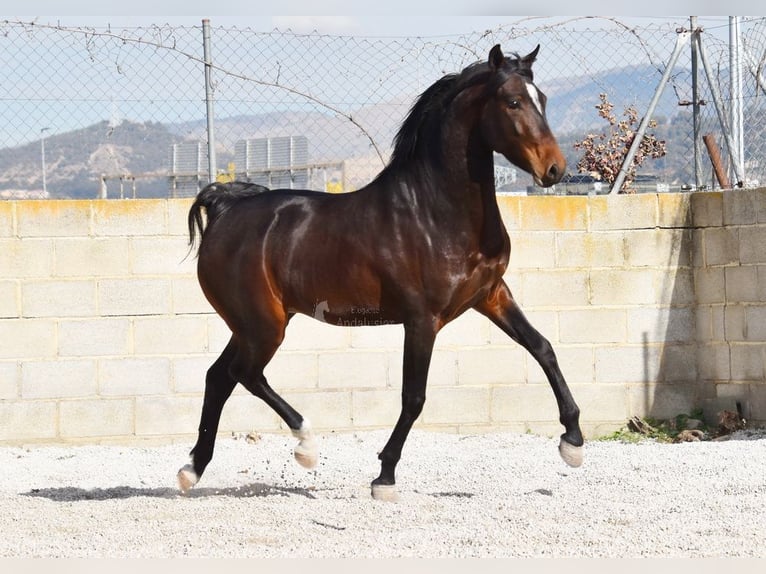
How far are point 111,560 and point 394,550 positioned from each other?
1.06 metres

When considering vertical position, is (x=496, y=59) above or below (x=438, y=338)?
above

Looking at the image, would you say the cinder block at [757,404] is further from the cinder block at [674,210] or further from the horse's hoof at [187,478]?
the horse's hoof at [187,478]

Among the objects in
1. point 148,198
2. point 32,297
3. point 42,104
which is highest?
point 42,104

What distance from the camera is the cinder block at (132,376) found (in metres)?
7.64

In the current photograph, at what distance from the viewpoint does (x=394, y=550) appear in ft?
14.4

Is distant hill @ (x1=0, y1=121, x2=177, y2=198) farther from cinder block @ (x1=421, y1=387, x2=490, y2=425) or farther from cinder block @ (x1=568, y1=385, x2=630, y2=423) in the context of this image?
cinder block @ (x1=568, y1=385, x2=630, y2=423)

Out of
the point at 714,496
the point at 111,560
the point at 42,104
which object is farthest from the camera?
the point at 42,104

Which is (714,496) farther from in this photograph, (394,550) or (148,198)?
(148,198)

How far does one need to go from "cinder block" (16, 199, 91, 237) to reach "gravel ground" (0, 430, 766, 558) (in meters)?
1.43

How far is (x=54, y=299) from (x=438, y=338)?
260 cm

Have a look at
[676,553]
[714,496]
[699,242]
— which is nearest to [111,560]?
[676,553]

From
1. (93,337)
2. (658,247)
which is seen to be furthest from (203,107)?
(658,247)

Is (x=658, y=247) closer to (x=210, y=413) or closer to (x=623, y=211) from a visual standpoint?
(x=623, y=211)

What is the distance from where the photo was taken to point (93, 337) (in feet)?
25.0
